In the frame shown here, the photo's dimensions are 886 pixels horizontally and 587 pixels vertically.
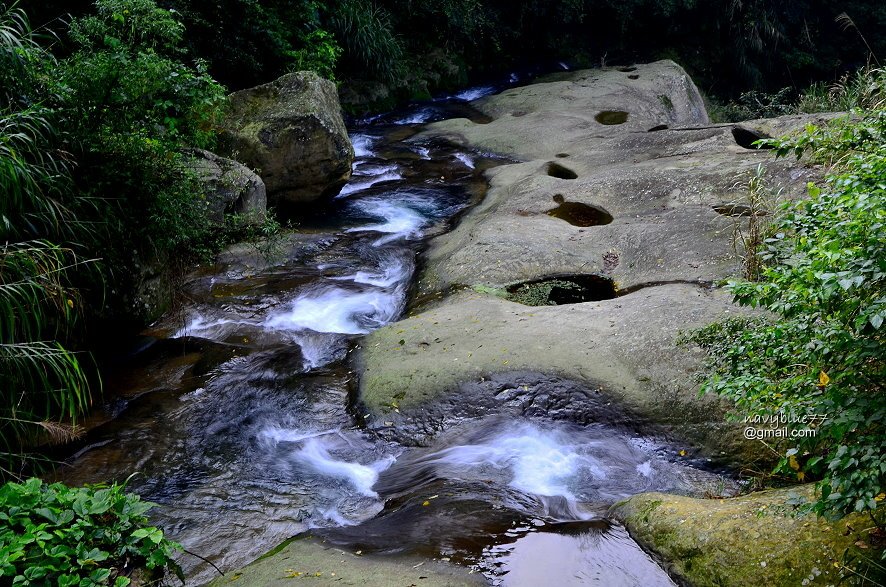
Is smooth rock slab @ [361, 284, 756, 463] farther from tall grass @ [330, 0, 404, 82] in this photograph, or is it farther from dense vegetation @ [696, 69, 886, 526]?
tall grass @ [330, 0, 404, 82]

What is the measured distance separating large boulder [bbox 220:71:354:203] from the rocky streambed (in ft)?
2.32

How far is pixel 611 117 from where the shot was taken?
1430 centimetres

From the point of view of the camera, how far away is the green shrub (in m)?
3.01

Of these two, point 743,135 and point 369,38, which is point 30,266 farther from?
point 369,38

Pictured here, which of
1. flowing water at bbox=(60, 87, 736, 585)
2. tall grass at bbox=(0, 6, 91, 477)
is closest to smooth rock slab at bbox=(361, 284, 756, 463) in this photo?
flowing water at bbox=(60, 87, 736, 585)

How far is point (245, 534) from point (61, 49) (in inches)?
276

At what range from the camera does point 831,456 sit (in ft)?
9.73

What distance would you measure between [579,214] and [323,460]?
213 inches

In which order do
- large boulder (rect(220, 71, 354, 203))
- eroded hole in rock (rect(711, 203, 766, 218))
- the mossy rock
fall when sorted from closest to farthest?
the mossy rock
eroded hole in rock (rect(711, 203, 766, 218))
large boulder (rect(220, 71, 354, 203))

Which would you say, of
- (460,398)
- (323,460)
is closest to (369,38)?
(460,398)

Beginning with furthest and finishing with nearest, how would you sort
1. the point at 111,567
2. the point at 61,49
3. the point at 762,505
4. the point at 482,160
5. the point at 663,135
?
the point at 482,160, the point at 663,135, the point at 61,49, the point at 762,505, the point at 111,567

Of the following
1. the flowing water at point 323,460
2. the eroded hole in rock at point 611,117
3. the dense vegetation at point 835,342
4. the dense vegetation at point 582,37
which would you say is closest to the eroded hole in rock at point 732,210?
the flowing water at point 323,460

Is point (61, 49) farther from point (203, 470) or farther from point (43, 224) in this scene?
point (203, 470)

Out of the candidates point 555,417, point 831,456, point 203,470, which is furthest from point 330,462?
point 831,456
